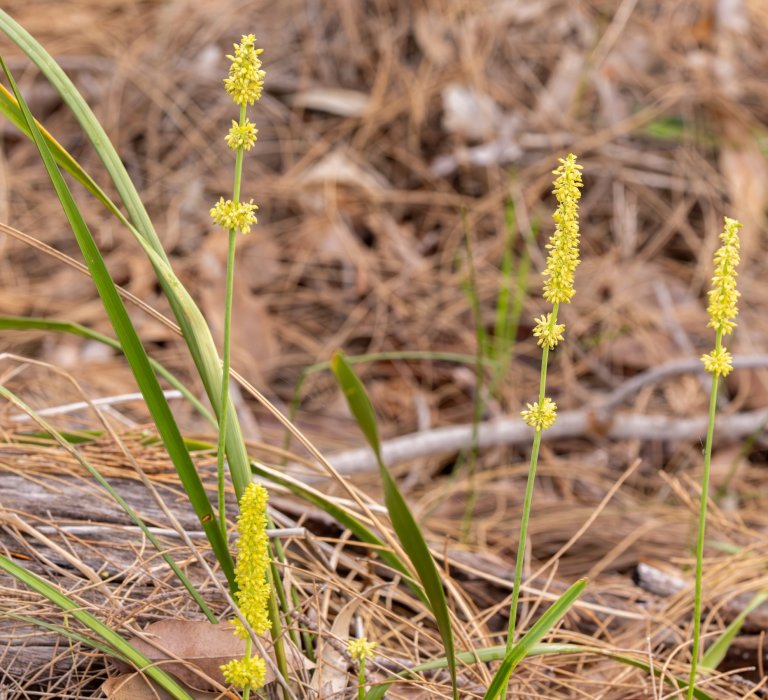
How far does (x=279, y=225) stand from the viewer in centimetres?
313

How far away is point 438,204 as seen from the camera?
315 cm

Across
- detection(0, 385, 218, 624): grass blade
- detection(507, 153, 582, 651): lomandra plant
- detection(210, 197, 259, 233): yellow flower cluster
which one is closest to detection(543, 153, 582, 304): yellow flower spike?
detection(507, 153, 582, 651): lomandra plant

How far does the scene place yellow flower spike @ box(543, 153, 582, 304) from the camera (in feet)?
2.66

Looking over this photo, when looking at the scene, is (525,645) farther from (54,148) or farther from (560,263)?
(54,148)

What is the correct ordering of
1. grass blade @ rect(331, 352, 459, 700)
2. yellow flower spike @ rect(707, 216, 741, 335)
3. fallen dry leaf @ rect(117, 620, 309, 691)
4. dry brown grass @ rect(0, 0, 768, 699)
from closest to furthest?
grass blade @ rect(331, 352, 459, 700), yellow flower spike @ rect(707, 216, 741, 335), fallen dry leaf @ rect(117, 620, 309, 691), dry brown grass @ rect(0, 0, 768, 699)

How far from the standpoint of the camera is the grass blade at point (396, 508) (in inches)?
29.1

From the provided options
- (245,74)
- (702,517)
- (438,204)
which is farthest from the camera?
(438,204)

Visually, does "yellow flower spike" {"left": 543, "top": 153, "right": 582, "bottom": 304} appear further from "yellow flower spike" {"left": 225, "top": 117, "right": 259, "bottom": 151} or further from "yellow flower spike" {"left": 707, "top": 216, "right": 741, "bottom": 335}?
"yellow flower spike" {"left": 225, "top": 117, "right": 259, "bottom": 151}

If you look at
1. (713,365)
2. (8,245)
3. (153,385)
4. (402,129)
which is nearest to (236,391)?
(8,245)

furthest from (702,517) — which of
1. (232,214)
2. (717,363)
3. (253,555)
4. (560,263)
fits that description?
(232,214)

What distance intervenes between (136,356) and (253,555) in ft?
0.88

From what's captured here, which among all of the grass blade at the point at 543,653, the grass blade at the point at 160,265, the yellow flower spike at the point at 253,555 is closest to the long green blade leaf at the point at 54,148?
the grass blade at the point at 160,265

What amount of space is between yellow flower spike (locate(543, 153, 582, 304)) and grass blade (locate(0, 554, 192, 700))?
0.55 m

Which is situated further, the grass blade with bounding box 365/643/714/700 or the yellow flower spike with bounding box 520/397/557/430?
the grass blade with bounding box 365/643/714/700
